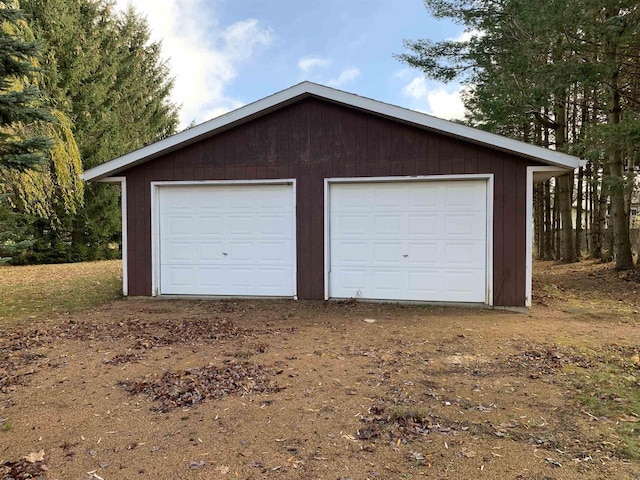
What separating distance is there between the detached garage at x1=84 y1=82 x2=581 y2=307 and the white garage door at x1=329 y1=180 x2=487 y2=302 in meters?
0.02

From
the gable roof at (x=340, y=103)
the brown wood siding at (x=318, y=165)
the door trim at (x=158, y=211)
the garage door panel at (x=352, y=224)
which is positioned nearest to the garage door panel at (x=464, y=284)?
the brown wood siding at (x=318, y=165)

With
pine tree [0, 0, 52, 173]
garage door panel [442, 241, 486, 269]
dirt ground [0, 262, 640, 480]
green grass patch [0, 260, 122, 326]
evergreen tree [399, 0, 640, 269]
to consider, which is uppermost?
evergreen tree [399, 0, 640, 269]

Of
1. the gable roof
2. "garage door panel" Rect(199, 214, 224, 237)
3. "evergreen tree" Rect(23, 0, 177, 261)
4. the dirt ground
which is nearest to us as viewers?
the dirt ground

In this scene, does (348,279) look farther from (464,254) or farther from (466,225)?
(466,225)

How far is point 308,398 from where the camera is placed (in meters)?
3.41

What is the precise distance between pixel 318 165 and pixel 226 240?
84.8 inches

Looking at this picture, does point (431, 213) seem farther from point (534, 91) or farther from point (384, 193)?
point (534, 91)

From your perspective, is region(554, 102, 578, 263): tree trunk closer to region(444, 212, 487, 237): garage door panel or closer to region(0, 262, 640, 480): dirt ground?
region(444, 212, 487, 237): garage door panel

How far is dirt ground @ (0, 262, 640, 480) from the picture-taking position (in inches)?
97.0

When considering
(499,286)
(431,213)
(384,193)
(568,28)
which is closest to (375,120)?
(384,193)

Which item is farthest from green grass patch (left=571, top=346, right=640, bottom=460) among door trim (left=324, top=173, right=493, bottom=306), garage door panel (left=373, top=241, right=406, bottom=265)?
garage door panel (left=373, top=241, right=406, bottom=265)

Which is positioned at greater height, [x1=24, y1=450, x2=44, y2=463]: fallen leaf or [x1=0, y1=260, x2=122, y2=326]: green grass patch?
[x1=0, y1=260, x2=122, y2=326]: green grass patch

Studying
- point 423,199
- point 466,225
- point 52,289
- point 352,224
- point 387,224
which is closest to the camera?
point 466,225

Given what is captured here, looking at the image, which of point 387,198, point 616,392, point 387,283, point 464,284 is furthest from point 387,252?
point 616,392
